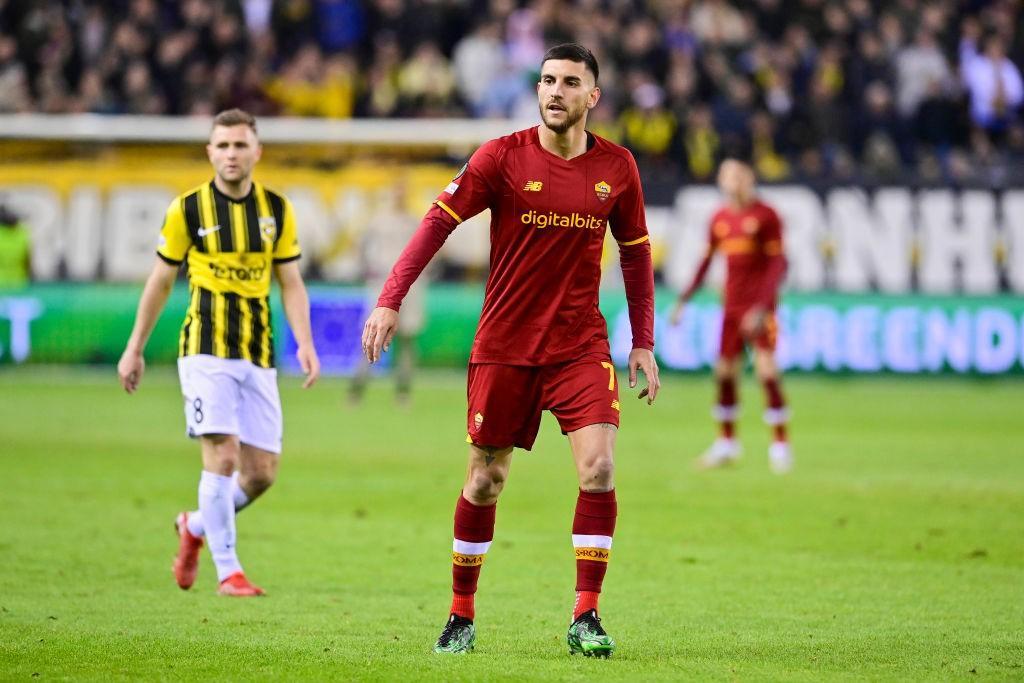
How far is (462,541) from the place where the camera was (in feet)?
22.6

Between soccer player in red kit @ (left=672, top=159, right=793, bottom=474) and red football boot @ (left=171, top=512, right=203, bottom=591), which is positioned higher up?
soccer player in red kit @ (left=672, top=159, right=793, bottom=474)

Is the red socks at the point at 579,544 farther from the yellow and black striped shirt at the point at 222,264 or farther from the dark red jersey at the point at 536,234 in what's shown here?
the yellow and black striped shirt at the point at 222,264

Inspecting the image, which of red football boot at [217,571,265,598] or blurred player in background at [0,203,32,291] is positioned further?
blurred player in background at [0,203,32,291]

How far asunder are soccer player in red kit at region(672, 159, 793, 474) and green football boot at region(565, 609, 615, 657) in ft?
26.1

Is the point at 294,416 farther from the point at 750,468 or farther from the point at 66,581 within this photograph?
the point at 66,581

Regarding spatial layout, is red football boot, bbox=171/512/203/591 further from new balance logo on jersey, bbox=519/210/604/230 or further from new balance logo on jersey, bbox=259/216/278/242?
new balance logo on jersey, bbox=519/210/604/230

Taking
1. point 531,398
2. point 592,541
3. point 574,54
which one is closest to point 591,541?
point 592,541

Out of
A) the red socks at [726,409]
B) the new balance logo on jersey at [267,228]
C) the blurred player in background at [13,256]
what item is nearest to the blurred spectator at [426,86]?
the blurred player in background at [13,256]

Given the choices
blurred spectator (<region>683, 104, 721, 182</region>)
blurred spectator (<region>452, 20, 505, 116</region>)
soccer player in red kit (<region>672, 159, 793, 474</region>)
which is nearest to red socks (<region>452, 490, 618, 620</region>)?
soccer player in red kit (<region>672, 159, 793, 474</region>)

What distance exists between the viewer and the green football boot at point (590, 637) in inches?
258

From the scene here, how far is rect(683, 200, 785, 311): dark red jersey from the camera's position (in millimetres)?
14609

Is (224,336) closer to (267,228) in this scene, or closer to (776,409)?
(267,228)

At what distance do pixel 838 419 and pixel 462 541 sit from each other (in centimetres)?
1279

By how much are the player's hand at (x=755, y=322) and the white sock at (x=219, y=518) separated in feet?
23.0
